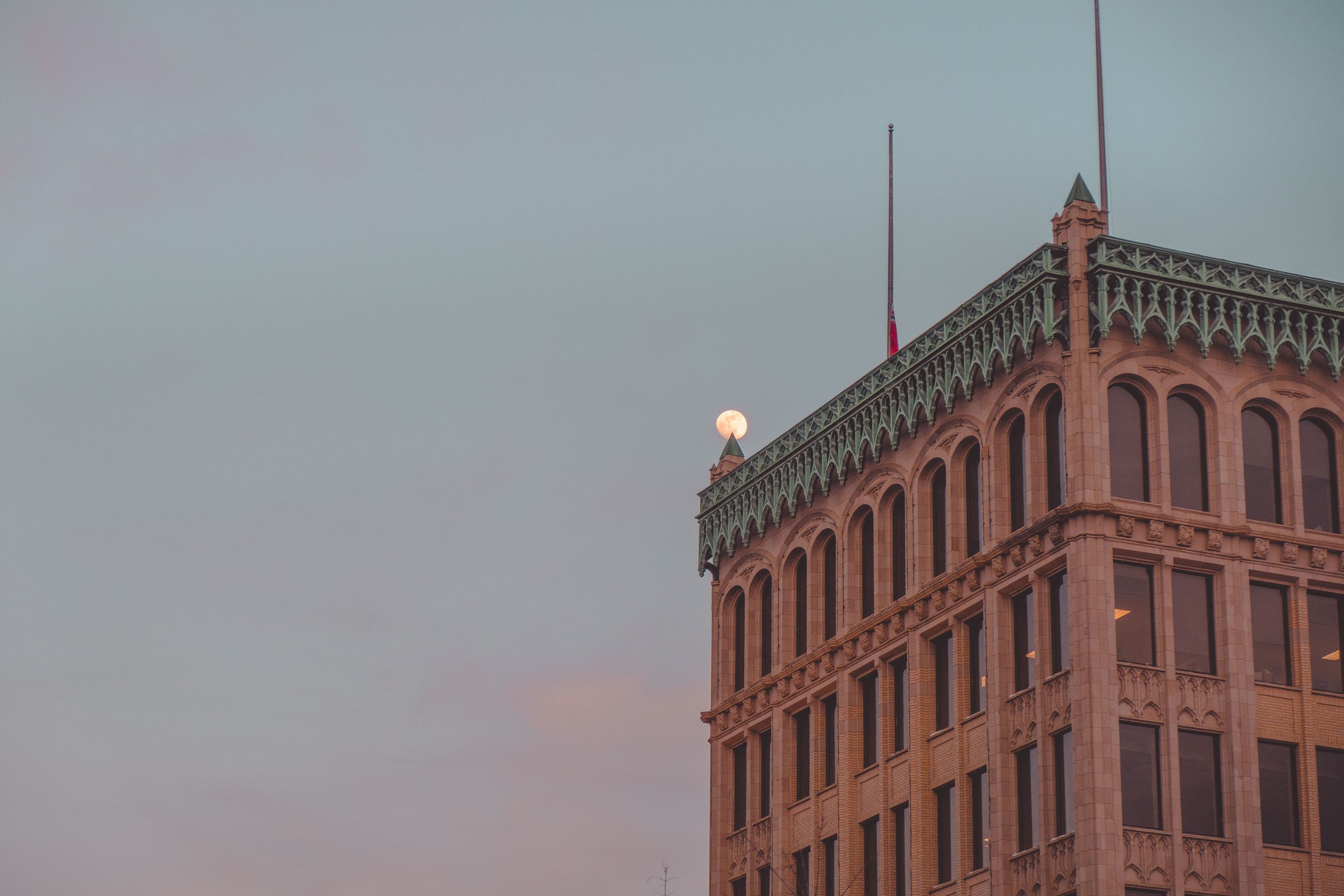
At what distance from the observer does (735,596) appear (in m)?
78.1

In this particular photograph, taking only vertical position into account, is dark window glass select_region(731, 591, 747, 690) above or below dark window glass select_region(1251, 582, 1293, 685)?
above

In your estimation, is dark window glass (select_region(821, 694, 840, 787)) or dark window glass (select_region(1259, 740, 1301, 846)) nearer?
dark window glass (select_region(1259, 740, 1301, 846))

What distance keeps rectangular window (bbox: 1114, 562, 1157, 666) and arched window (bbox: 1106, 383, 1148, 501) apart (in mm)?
1918

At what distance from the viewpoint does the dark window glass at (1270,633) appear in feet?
198

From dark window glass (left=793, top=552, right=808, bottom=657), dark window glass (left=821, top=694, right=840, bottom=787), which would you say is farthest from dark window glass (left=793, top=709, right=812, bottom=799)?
dark window glass (left=793, top=552, right=808, bottom=657)

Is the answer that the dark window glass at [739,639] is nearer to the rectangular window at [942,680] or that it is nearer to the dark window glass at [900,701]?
the dark window glass at [900,701]

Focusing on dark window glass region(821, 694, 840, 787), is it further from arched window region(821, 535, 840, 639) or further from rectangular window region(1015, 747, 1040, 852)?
rectangular window region(1015, 747, 1040, 852)

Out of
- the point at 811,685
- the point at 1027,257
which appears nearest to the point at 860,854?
the point at 811,685

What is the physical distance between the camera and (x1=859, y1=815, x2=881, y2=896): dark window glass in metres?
66.5

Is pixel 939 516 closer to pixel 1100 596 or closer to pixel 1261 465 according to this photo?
pixel 1100 596

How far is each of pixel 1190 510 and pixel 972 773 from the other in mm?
8727

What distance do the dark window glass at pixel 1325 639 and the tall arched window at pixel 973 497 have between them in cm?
870

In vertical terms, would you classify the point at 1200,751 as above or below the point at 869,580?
below

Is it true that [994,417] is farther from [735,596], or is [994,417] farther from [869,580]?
[735,596]
